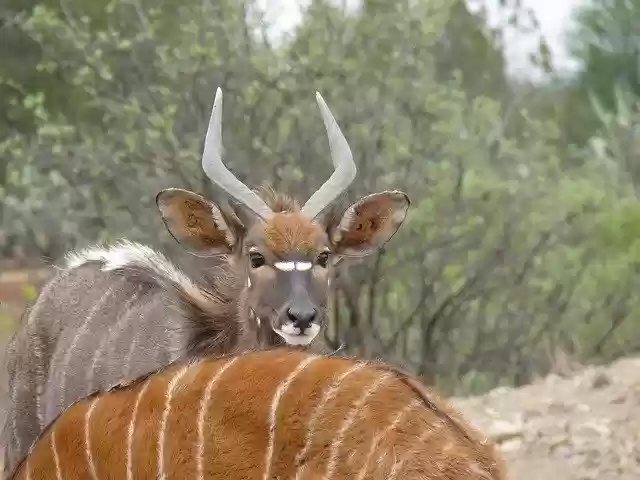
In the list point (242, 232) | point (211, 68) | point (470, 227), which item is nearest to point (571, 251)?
point (470, 227)

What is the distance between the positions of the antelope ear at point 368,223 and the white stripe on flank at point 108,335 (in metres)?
0.73

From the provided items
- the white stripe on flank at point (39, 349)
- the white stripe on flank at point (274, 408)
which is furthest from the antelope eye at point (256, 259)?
the white stripe on flank at point (274, 408)

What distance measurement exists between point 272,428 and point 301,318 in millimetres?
1382

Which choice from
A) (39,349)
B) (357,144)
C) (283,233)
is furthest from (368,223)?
(357,144)

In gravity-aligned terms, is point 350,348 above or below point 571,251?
below

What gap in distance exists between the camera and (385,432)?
1.42 m

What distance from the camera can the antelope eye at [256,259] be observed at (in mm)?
3080

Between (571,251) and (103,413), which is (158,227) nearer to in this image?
(571,251)

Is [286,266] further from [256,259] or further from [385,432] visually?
[385,432]

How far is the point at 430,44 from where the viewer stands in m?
6.38

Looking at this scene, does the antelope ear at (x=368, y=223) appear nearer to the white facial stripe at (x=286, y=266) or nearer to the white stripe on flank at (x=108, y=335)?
the white facial stripe at (x=286, y=266)

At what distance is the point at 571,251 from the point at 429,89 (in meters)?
1.89

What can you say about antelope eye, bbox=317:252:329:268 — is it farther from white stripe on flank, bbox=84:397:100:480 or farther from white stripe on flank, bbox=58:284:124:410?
white stripe on flank, bbox=84:397:100:480

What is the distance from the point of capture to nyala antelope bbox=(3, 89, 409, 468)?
3.01m
